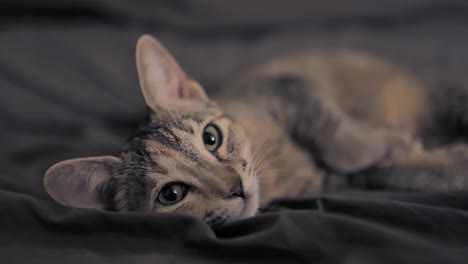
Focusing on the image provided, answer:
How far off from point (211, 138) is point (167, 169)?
0.18m

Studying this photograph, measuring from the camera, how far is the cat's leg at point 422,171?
3.89ft

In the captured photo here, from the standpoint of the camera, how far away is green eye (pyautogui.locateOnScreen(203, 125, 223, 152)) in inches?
42.3

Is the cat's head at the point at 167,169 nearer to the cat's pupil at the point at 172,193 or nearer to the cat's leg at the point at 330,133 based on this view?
the cat's pupil at the point at 172,193

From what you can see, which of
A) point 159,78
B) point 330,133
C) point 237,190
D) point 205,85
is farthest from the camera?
point 205,85

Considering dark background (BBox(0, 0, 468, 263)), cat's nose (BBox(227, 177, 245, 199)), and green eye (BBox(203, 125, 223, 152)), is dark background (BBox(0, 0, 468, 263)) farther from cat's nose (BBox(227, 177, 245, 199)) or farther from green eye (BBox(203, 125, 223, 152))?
green eye (BBox(203, 125, 223, 152))

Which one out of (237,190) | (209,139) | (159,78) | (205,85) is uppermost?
(205,85)

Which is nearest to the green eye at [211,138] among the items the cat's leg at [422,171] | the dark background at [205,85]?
the dark background at [205,85]

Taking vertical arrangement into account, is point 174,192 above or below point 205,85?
below

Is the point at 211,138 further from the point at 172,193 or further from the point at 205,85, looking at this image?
the point at 205,85

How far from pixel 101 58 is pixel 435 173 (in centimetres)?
150

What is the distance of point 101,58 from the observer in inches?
67.9

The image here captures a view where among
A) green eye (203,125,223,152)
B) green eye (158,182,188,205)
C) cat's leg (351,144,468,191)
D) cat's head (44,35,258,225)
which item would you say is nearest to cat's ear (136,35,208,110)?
cat's head (44,35,258,225)

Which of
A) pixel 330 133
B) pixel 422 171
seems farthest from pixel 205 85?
pixel 422 171

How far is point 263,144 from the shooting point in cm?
131
